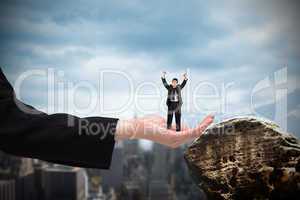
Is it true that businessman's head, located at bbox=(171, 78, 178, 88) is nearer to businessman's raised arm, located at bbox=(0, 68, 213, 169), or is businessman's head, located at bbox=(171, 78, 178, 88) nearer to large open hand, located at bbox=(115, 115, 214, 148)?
large open hand, located at bbox=(115, 115, 214, 148)

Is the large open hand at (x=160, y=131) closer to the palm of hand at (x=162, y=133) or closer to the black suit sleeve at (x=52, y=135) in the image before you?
the palm of hand at (x=162, y=133)

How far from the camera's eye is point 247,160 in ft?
3.89

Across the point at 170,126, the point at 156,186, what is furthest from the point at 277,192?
the point at 156,186

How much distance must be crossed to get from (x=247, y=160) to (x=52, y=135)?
64 cm

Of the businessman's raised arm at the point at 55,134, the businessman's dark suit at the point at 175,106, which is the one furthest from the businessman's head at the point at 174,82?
the businessman's raised arm at the point at 55,134

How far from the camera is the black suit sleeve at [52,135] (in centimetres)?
100

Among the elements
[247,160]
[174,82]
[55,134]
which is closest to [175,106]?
[174,82]

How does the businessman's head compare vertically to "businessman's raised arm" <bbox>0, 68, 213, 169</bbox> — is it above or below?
above

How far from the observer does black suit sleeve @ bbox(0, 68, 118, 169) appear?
1.00 metres

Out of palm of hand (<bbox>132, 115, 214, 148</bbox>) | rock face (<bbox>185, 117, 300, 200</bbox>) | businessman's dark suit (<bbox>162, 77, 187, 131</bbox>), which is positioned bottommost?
rock face (<bbox>185, 117, 300, 200</bbox>)

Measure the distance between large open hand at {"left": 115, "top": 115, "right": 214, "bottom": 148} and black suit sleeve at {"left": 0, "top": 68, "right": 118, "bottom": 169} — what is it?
0.11 meters

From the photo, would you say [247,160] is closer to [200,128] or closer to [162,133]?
[200,128]

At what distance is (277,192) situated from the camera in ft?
3.81

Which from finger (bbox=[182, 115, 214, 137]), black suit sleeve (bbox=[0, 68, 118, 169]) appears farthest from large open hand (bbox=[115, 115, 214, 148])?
black suit sleeve (bbox=[0, 68, 118, 169])
